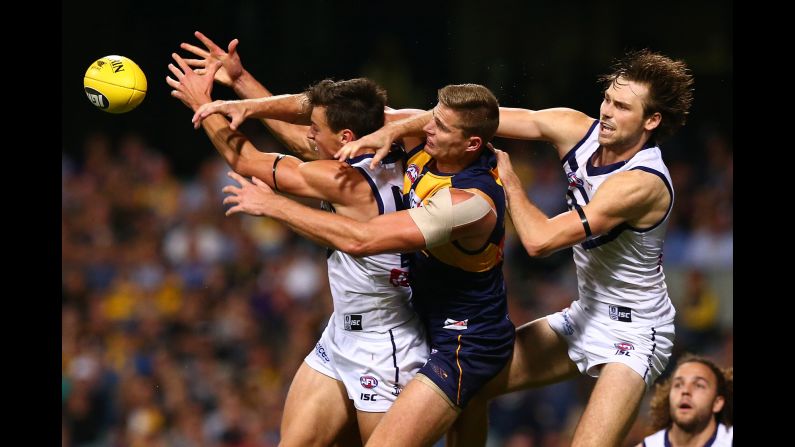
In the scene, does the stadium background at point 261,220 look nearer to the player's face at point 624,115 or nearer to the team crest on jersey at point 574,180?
the team crest on jersey at point 574,180

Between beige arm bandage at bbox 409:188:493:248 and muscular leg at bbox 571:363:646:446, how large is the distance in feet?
3.71

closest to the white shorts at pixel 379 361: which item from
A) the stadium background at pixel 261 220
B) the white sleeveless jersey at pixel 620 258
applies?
the white sleeveless jersey at pixel 620 258

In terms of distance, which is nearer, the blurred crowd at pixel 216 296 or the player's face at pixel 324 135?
the player's face at pixel 324 135

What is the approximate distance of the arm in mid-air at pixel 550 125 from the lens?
5668 mm

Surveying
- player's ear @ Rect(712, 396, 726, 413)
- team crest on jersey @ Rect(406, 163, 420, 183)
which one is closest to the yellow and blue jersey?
team crest on jersey @ Rect(406, 163, 420, 183)

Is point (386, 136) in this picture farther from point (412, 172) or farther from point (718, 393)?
point (718, 393)

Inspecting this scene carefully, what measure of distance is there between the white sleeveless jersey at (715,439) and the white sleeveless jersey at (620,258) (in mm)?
1566

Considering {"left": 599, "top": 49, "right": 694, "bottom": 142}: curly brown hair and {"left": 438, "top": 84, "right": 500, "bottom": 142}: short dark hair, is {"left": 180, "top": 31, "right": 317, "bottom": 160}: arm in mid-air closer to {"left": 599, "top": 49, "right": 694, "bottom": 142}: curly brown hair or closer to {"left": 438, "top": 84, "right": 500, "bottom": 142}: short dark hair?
{"left": 438, "top": 84, "right": 500, "bottom": 142}: short dark hair

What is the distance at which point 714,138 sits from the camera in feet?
38.6

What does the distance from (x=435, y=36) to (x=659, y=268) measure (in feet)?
24.7

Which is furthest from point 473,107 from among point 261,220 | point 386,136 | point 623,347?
point 261,220

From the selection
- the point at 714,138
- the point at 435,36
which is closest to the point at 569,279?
the point at 714,138

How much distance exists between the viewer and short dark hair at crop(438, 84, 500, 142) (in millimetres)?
5027

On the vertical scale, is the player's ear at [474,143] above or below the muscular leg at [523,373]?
above
